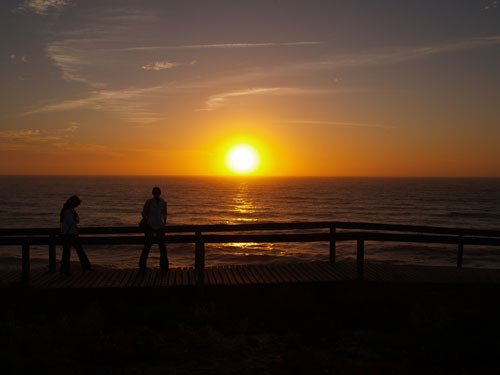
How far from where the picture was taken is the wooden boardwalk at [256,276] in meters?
9.20

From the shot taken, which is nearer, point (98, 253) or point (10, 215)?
point (98, 253)

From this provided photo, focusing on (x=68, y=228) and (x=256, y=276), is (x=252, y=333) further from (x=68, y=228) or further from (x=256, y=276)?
(x=68, y=228)

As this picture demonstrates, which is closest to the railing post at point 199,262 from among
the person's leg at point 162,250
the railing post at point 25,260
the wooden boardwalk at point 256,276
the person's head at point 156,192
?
the wooden boardwalk at point 256,276

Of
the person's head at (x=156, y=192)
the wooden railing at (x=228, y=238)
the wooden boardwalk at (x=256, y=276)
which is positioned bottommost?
the wooden boardwalk at (x=256, y=276)

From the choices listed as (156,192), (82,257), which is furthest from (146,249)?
A: (82,257)

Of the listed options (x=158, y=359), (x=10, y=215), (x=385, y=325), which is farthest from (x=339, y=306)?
(x=10, y=215)

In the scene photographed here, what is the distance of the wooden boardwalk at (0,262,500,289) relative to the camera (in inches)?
362

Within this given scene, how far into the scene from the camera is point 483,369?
226 inches

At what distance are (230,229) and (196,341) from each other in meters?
4.07

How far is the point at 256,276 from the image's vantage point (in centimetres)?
980

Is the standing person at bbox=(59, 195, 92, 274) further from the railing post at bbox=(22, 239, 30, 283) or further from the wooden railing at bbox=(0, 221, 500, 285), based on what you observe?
the railing post at bbox=(22, 239, 30, 283)

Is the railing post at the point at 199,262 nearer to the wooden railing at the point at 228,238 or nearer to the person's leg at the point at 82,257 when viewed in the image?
the wooden railing at the point at 228,238

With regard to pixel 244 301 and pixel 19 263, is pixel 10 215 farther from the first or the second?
pixel 244 301

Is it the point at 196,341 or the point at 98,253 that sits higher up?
the point at 196,341
